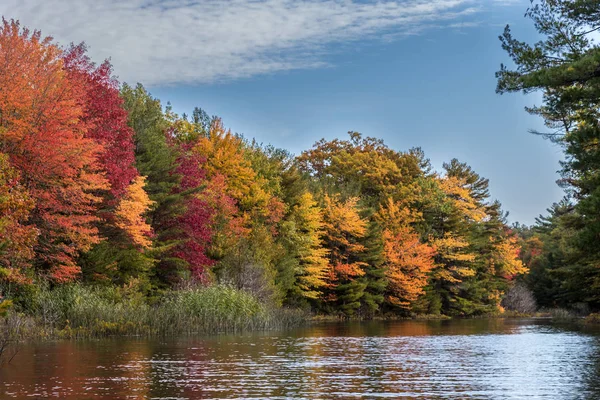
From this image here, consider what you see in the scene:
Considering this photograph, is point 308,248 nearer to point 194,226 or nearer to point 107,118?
point 194,226

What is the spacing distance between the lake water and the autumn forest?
107 inches

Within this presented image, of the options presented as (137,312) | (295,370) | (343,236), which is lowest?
(295,370)

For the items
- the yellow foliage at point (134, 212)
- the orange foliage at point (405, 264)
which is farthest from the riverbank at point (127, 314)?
the orange foliage at point (405, 264)

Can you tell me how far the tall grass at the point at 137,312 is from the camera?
32188 mm

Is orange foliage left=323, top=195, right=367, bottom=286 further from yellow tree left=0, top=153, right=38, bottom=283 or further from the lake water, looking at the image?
yellow tree left=0, top=153, right=38, bottom=283

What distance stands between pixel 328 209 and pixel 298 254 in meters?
8.13

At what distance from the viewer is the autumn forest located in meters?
28.1

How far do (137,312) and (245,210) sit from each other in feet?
69.8

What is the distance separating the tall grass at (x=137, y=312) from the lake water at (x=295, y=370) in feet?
9.61

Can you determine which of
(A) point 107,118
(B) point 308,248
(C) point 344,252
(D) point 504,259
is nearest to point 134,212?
(A) point 107,118

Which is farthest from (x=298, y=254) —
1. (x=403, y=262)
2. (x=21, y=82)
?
(x=21, y=82)

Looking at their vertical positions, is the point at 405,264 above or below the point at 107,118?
below

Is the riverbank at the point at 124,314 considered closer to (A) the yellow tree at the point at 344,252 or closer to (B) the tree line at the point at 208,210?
(B) the tree line at the point at 208,210

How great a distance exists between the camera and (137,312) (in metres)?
34.2
